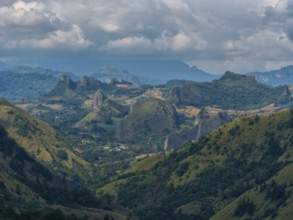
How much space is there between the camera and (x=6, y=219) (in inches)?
7628
